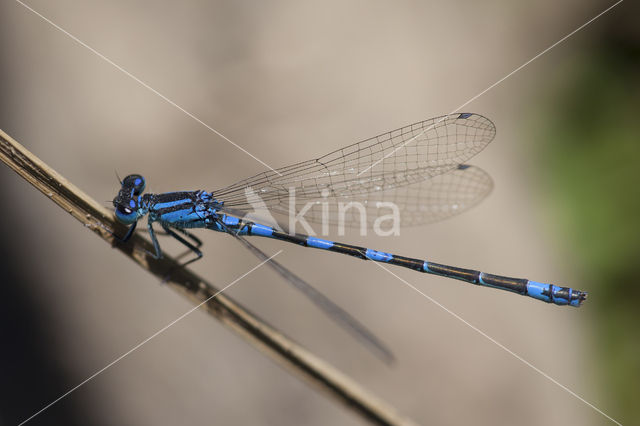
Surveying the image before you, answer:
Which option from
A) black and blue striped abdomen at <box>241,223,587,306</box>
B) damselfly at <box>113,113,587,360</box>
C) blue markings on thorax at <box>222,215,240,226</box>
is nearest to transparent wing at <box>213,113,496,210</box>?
damselfly at <box>113,113,587,360</box>

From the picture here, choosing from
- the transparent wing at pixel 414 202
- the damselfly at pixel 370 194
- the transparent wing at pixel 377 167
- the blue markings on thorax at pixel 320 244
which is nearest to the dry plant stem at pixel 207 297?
the damselfly at pixel 370 194

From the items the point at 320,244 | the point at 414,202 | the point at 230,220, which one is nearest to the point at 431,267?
the point at 414,202

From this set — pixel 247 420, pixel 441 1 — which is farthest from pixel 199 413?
pixel 441 1

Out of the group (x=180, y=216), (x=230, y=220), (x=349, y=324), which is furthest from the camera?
(x=230, y=220)

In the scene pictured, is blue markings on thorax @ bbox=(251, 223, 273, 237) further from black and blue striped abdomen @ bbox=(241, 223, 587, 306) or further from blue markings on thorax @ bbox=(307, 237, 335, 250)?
blue markings on thorax @ bbox=(307, 237, 335, 250)

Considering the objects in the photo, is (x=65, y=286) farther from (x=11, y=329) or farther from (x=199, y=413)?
(x=199, y=413)

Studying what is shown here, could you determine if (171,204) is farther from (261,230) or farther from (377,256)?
(377,256)
